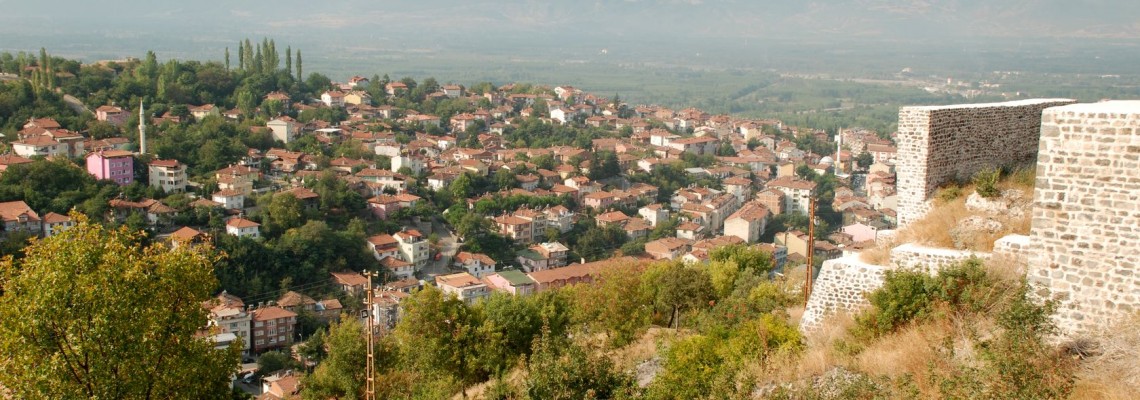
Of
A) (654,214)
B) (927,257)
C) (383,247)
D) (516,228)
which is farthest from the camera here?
(654,214)

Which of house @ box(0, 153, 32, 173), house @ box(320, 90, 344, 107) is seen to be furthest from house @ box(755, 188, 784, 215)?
house @ box(0, 153, 32, 173)

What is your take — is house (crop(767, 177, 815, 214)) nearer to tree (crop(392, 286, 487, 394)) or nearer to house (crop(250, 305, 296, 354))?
house (crop(250, 305, 296, 354))

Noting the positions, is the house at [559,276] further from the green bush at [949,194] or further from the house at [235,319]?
the green bush at [949,194]

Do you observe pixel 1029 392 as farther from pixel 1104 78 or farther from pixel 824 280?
pixel 1104 78

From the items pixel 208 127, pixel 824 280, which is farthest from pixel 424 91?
pixel 824 280

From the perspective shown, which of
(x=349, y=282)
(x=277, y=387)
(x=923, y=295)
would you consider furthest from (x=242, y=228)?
(x=923, y=295)

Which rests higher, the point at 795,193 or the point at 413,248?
the point at 795,193

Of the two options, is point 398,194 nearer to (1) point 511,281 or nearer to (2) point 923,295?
(1) point 511,281
